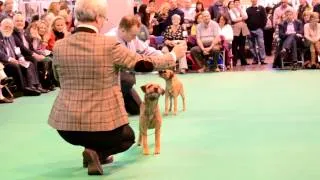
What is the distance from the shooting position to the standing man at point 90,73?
3479 millimetres

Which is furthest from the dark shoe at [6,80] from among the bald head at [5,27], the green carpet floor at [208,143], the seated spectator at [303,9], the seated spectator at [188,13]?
the seated spectator at [303,9]

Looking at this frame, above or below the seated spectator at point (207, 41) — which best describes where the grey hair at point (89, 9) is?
above

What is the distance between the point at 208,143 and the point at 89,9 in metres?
1.72

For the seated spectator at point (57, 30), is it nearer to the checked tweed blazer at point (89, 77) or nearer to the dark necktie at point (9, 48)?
the dark necktie at point (9, 48)

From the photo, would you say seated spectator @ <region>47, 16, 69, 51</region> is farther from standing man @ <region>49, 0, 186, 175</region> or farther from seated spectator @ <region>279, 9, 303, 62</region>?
standing man @ <region>49, 0, 186, 175</region>

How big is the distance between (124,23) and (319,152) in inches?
72.1

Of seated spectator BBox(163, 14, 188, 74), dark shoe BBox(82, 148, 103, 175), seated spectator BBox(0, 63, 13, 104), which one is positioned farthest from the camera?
seated spectator BBox(163, 14, 188, 74)

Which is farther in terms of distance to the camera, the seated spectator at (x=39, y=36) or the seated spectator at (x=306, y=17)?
the seated spectator at (x=306, y=17)

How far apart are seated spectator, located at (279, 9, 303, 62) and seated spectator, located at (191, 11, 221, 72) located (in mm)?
1298

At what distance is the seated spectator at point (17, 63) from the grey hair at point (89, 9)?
4.87 metres

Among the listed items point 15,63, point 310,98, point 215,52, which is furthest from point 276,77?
point 15,63

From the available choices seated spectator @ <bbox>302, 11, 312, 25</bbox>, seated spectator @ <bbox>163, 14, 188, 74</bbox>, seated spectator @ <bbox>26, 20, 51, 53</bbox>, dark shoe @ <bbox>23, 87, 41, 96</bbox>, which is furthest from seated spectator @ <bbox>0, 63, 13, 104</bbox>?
seated spectator @ <bbox>302, 11, 312, 25</bbox>

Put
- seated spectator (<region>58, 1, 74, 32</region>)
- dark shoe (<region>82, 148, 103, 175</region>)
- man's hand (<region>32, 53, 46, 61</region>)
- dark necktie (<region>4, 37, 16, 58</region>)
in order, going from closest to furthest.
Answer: dark shoe (<region>82, 148, 103, 175</region>) → dark necktie (<region>4, 37, 16, 58</region>) → man's hand (<region>32, 53, 46, 61</region>) → seated spectator (<region>58, 1, 74, 32</region>)

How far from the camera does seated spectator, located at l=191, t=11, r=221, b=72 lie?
11212 millimetres
